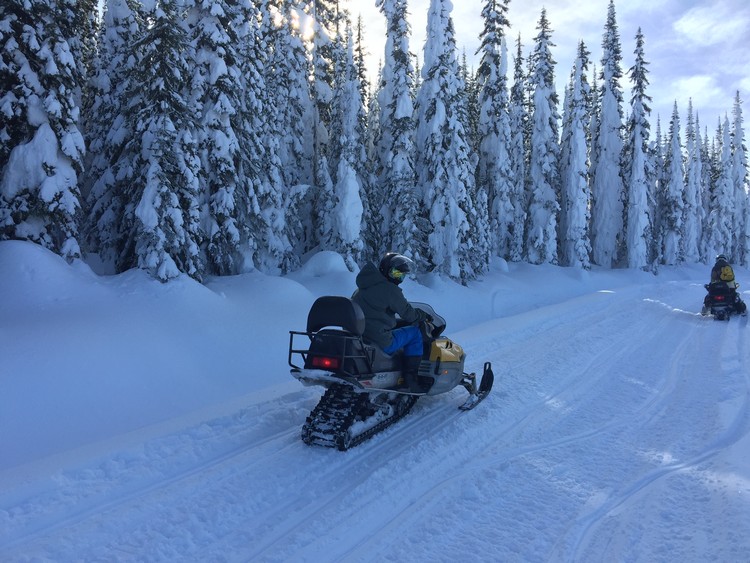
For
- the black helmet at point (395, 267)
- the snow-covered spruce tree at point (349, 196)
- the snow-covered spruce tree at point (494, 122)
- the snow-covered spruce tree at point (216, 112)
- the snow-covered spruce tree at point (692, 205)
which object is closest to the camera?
the black helmet at point (395, 267)

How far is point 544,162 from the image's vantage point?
32.8m

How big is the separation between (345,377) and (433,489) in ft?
4.99

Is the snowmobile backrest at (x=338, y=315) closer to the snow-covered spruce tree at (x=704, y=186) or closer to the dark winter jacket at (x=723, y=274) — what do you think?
the dark winter jacket at (x=723, y=274)

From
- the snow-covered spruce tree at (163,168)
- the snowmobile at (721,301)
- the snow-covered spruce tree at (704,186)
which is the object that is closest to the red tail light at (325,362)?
the snow-covered spruce tree at (163,168)

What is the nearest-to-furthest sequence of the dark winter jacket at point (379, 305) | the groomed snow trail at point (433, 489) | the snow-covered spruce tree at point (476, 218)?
the groomed snow trail at point (433, 489) < the dark winter jacket at point (379, 305) < the snow-covered spruce tree at point (476, 218)

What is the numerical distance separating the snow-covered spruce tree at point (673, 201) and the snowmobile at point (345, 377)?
154 feet

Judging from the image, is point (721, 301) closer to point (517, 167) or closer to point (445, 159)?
point (445, 159)

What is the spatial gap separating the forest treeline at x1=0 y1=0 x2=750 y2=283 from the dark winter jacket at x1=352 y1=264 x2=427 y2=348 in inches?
301

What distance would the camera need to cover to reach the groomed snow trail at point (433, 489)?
3.37 m

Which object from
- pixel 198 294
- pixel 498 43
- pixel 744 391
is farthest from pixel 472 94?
pixel 744 391

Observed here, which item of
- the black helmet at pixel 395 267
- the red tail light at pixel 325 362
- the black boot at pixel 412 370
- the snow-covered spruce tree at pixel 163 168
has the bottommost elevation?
the black boot at pixel 412 370

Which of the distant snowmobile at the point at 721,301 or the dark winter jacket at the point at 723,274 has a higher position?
the dark winter jacket at the point at 723,274

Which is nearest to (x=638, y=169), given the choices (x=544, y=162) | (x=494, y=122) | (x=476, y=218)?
(x=544, y=162)

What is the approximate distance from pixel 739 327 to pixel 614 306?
420 cm
